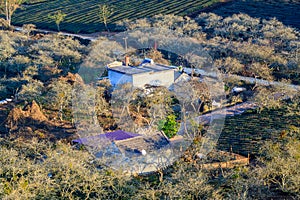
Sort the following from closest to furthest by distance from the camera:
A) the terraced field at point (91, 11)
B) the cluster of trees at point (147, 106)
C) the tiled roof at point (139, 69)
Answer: the cluster of trees at point (147, 106) → the tiled roof at point (139, 69) → the terraced field at point (91, 11)

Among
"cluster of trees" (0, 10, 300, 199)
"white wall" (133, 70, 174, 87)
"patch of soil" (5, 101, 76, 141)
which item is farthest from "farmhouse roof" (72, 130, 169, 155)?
"white wall" (133, 70, 174, 87)

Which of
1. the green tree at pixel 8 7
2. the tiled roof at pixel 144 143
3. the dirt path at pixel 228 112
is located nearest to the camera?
the tiled roof at pixel 144 143

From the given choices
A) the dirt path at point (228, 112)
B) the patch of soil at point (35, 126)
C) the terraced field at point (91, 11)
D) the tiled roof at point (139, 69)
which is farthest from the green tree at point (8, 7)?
the dirt path at point (228, 112)

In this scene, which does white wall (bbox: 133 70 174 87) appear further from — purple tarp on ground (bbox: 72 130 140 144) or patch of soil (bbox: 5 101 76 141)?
purple tarp on ground (bbox: 72 130 140 144)

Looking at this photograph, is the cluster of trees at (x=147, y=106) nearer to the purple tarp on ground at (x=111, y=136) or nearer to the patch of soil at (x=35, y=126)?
the patch of soil at (x=35, y=126)

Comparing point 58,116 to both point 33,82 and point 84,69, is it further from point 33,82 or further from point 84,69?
point 84,69

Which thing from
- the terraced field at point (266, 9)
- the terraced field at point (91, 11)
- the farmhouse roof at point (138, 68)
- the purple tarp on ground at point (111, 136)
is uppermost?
the farmhouse roof at point (138, 68)
